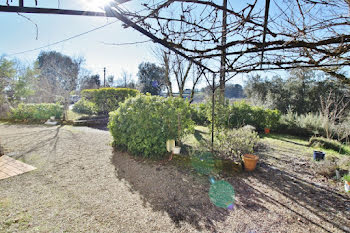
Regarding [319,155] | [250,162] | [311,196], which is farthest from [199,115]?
[311,196]

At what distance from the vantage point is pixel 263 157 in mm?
4438

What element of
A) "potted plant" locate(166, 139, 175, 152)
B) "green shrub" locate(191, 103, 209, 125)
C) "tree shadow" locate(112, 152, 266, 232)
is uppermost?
"green shrub" locate(191, 103, 209, 125)

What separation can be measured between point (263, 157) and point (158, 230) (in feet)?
11.9

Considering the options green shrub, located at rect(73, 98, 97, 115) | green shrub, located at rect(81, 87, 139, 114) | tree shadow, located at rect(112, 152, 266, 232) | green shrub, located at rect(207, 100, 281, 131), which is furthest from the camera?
green shrub, located at rect(73, 98, 97, 115)

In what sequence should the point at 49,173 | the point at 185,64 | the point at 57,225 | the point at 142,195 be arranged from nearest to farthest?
the point at 57,225, the point at 142,195, the point at 49,173, the point at 185,64

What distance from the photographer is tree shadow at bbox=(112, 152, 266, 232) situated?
2170 mm

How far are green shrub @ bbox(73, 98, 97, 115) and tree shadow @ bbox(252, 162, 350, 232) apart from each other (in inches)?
381

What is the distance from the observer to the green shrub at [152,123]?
12.9 feet

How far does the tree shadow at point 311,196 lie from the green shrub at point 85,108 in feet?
31.7

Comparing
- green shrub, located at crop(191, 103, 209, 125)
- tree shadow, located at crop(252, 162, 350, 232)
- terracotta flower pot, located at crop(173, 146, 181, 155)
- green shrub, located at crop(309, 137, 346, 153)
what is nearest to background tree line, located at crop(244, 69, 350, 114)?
green shrub, located at crop(191, 103, 209, 125)

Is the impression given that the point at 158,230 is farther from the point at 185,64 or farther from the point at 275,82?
the point at 275,82

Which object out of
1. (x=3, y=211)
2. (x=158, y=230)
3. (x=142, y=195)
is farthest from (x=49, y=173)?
(x=158, y=230)

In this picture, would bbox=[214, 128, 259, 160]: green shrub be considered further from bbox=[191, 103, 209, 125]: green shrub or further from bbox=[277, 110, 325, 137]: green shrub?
bbox=[191, 103, 209, 125]: green shrub

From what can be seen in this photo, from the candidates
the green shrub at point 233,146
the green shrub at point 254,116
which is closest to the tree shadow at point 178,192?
the green shrub at point 233,146
